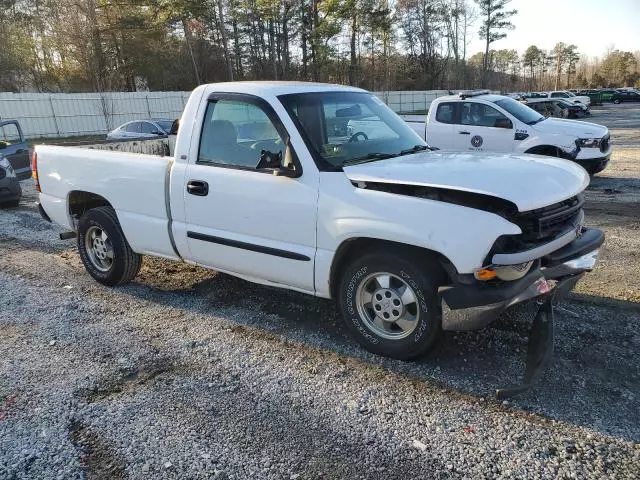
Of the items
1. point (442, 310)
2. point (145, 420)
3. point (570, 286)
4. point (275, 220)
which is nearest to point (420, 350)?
point (442, 310)

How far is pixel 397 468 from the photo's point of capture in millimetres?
2660

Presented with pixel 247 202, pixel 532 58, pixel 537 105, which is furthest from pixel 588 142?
pixel 532 58

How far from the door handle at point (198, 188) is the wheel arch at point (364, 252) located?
4.34ft

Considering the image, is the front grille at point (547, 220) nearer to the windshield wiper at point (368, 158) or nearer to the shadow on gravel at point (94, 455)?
the windshield wiper at point (368, 158)

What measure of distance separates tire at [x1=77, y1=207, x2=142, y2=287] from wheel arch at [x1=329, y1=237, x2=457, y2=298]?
249 cm

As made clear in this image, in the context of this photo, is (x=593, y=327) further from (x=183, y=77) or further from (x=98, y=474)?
(x=183, y=77)

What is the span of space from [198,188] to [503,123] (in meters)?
8.07

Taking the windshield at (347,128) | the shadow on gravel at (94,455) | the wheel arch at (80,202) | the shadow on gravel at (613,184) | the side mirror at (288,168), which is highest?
the windshield at (347,128)

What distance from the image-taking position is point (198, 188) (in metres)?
4.36

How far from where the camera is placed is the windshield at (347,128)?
3.92m

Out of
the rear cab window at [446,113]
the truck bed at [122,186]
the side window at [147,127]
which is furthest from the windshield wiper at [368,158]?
the side window at [147,127]

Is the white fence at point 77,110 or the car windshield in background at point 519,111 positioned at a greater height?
the white fence at point 77,110

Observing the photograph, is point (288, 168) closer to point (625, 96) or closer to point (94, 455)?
point (94, 455)

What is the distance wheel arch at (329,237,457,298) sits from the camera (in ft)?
11.1
